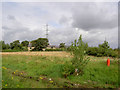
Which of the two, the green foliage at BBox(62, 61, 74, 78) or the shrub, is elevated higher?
the shrub

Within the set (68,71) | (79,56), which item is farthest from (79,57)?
(68,71)

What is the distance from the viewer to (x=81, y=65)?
22.5ft

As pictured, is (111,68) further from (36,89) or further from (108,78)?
(36,89)

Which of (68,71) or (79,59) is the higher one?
(79,59)

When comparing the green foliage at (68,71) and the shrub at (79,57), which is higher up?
the shrub at (79,57)

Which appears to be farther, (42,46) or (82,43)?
(42,46)

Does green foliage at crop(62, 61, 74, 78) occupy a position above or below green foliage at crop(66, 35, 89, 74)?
below

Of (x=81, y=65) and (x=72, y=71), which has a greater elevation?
(x=81, y=65)

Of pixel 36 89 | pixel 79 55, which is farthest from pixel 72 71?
pixel 36 89

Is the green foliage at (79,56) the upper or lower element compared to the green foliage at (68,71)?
upper

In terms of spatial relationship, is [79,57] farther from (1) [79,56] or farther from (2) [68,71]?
(2) [68,71]

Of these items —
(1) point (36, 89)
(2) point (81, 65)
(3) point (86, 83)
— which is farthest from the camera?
(2) point (81, 65)

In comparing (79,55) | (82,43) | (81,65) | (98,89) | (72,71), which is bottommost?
(98,89)

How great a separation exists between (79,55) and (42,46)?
35445 mm
